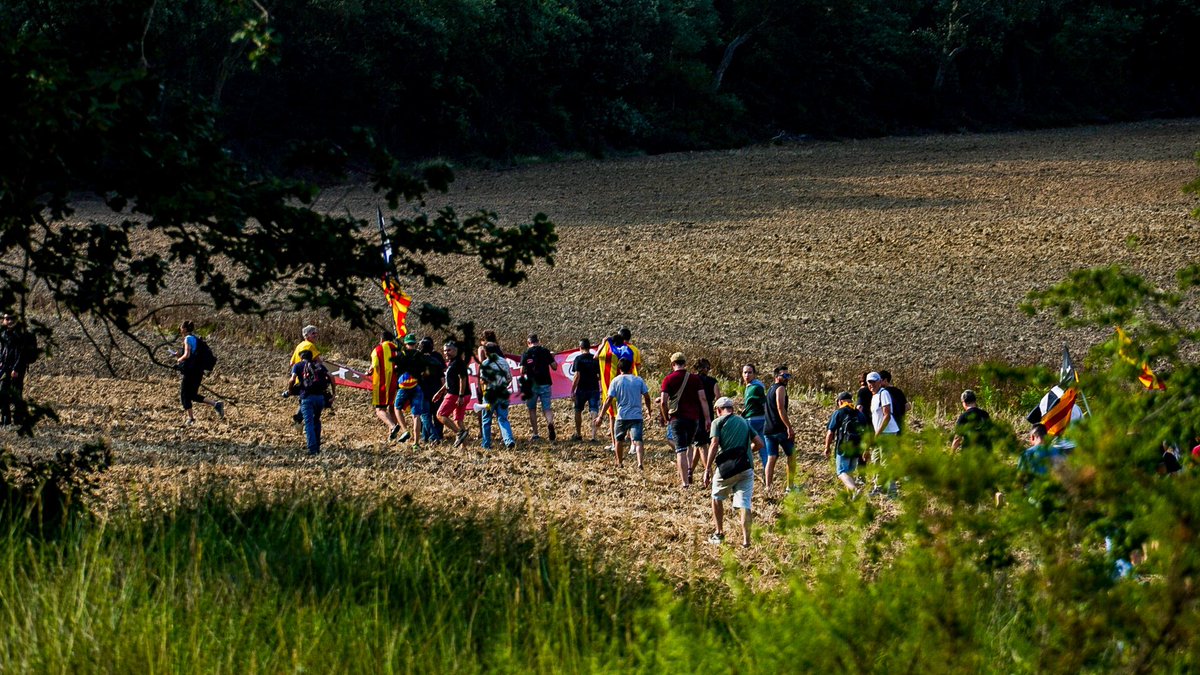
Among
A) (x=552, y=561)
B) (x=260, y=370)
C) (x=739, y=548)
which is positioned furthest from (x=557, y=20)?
(x=552, y=561)

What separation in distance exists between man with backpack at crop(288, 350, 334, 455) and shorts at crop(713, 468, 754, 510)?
5.71m

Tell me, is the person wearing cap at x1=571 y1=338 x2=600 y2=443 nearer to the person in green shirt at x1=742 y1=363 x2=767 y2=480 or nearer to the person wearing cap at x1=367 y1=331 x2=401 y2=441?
the person wearing cap at x1=367 y1=331 x2=401 y2=441

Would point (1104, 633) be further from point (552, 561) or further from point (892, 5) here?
point (892, 5)

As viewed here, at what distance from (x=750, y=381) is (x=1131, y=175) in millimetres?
34666

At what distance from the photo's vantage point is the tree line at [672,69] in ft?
166

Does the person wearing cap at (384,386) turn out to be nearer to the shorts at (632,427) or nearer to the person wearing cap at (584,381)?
the person wearing cap at (584,381)

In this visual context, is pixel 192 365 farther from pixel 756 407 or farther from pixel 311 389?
pixel 756 407

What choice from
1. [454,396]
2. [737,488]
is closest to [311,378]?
[454,396]

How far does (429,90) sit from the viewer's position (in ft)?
176

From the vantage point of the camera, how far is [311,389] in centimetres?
1579

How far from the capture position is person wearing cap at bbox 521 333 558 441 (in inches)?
662

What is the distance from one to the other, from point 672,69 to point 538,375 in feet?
155

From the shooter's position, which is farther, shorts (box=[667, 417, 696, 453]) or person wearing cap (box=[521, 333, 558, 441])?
person wearing cap (box=[521, 333, 558, 441])

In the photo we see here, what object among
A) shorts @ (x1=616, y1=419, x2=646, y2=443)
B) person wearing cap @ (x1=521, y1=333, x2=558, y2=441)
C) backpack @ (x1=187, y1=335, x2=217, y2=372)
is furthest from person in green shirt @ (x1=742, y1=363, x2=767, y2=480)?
backpack @ (x1=187, y1=335, x2=217, y2=372)
